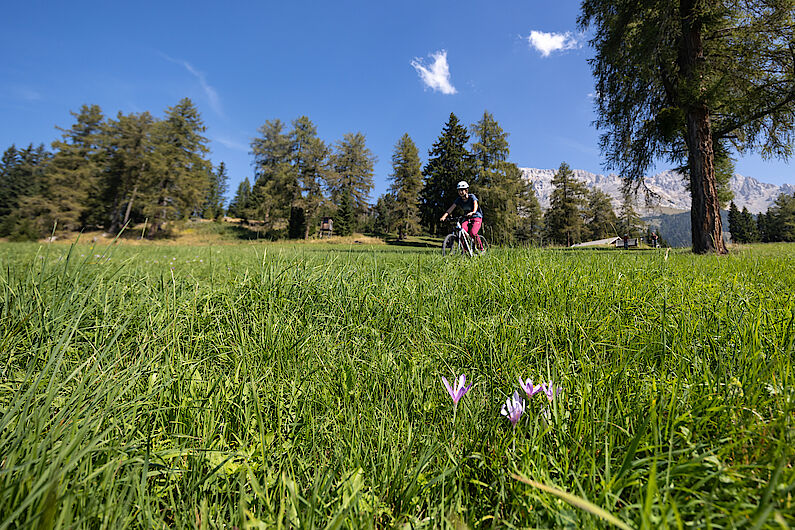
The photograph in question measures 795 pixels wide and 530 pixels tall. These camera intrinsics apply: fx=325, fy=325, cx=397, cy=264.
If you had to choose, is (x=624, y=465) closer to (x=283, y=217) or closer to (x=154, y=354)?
(x=154, y=354)

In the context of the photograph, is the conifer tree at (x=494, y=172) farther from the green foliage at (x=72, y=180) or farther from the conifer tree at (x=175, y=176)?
the green foliage at (x=72, y=180)

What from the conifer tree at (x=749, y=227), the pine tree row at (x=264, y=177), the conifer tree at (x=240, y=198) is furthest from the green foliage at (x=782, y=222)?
the conifer tree at (x=240, y=198)

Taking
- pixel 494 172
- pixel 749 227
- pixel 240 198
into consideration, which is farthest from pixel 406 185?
pixel 749 227

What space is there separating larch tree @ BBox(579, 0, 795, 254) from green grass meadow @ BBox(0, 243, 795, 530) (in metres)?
9.73

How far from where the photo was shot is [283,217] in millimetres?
48875

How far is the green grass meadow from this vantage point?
0.76 m

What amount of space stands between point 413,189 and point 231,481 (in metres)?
49.3

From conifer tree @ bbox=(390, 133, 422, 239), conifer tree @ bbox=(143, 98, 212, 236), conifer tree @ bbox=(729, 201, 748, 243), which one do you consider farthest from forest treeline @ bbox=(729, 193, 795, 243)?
conifer tree @ bbox=(143, 98, 212, 236)

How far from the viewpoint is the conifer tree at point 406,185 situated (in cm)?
4825

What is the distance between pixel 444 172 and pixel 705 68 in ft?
113

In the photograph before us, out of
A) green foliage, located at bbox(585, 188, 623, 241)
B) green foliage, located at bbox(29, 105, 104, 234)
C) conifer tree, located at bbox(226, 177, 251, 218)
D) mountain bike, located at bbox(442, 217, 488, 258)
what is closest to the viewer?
mountain bike, located at bbox(442, 217, 488, 258)

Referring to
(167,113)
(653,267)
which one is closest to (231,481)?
(653,267)

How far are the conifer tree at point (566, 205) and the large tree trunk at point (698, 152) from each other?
186 ft

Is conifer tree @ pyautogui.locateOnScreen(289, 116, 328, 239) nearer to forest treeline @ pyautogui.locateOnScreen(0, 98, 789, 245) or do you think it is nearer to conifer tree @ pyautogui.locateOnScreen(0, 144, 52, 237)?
forest treeline @ pyautogui.locateOnScreen(0, 98, 789, 245)
